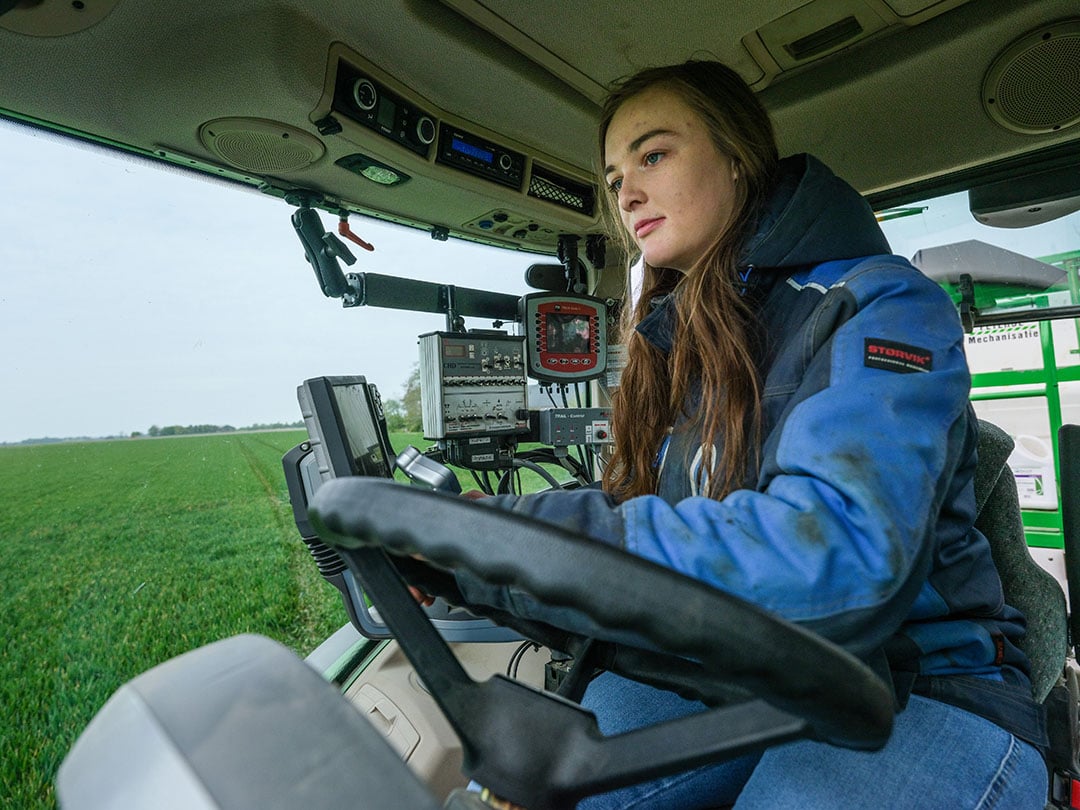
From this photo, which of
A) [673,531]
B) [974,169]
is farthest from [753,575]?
[974,169]

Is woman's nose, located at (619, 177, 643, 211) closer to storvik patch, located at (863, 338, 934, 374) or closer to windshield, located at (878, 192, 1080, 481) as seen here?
storvik patch, located at (863, 338, 934, 374)

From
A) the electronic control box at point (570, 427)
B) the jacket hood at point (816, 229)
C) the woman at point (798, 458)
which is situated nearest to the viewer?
the woman at point (798, 458)

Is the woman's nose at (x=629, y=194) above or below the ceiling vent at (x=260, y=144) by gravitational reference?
below

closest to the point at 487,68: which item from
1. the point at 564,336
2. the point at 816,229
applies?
the point at 816,229

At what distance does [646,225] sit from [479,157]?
70 centimetres

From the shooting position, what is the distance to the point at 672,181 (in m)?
1.08

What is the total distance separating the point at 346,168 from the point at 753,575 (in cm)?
139

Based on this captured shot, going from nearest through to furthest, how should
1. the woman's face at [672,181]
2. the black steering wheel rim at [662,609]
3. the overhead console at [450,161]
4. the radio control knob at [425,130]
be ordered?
the black steering wheel rim at [662,609] → the woman's face at [672,181] → the overhead console at [450,161] → the radio control knob at [425,130]

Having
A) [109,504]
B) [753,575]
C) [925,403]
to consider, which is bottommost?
[109,504]

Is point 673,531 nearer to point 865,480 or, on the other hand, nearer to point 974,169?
point 865,480

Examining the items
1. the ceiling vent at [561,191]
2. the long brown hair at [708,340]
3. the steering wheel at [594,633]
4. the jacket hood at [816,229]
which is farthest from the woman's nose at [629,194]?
the steering wheel at [594,633]

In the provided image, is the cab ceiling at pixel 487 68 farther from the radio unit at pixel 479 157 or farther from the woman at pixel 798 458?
the woman at pixel 798 458

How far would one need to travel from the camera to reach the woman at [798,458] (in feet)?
1.79

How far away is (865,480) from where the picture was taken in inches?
22.0
